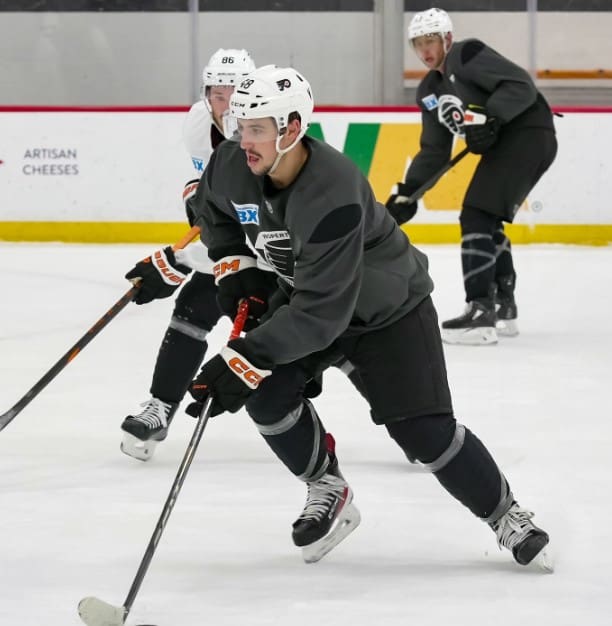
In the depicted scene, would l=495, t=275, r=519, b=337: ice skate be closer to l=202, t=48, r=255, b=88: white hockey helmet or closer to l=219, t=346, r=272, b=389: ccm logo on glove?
l=202, t=48, r=255, b=88: white hockey helmet

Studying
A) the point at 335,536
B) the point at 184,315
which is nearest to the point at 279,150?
the point at 335,536

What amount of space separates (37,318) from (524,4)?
364 cm

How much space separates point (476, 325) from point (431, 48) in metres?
0.97

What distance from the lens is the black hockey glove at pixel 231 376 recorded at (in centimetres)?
211

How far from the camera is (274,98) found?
2115 millimetres

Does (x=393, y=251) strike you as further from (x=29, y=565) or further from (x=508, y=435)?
(x=508, y=435)

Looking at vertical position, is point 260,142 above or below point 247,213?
above

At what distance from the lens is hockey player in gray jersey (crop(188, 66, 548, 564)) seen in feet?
6.82

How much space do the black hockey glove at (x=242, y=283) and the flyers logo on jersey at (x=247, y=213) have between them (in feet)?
0.45

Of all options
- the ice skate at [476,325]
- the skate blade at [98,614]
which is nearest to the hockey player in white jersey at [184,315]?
the skate blade at [98,614]

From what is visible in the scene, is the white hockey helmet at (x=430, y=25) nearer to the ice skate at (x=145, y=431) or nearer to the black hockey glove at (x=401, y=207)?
the black hockey glove at (x=401, y=207)

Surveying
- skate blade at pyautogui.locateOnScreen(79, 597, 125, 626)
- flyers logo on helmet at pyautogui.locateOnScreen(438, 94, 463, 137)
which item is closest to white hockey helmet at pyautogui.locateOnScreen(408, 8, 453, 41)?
flyers logo on helmet at pyautogui.locateOnScreen(438, 94, 463, 137)

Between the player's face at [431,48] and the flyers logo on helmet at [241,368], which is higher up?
the player's face at [431,48]

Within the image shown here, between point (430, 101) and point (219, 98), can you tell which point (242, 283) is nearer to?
point (219, 98)
